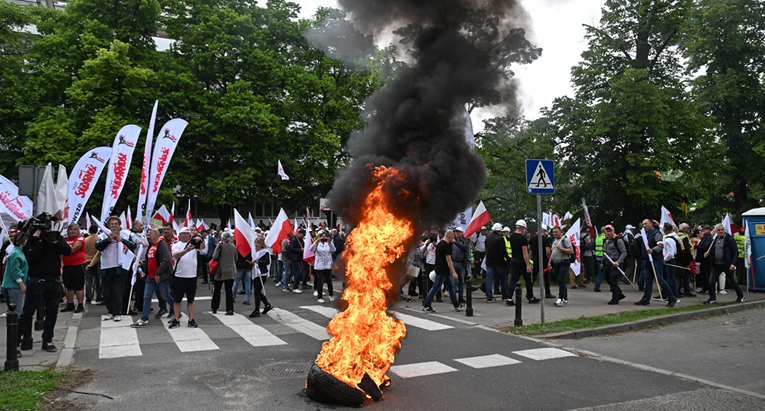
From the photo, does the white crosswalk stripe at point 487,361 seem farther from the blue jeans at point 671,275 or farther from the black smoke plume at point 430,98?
the blue jeans at point 671,275

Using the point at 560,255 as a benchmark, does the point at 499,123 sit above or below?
above

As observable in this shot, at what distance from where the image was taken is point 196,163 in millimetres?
28266

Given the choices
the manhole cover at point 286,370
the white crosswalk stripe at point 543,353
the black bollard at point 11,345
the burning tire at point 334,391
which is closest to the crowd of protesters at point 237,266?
the black bollard at point 11,345

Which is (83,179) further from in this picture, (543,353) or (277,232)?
(543,353)

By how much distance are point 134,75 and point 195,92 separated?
329cm

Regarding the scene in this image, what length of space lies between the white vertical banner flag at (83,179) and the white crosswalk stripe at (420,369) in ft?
26.6

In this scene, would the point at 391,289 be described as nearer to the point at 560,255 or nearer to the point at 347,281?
the point at 347,281

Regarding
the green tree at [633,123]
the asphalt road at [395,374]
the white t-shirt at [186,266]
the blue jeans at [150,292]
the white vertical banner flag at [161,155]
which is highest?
the green tree at [633,123]

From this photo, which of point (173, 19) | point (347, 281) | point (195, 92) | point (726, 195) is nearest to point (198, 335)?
point (347, 281)

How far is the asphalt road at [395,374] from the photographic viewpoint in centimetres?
531

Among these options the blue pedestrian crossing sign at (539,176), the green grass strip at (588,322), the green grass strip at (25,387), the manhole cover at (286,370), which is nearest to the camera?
the green grass strip at (25,387)

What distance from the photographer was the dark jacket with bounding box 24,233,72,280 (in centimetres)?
739

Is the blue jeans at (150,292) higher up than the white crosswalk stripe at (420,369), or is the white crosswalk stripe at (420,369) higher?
the blue jeans at (150,292)

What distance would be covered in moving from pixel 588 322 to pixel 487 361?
11.3ft
